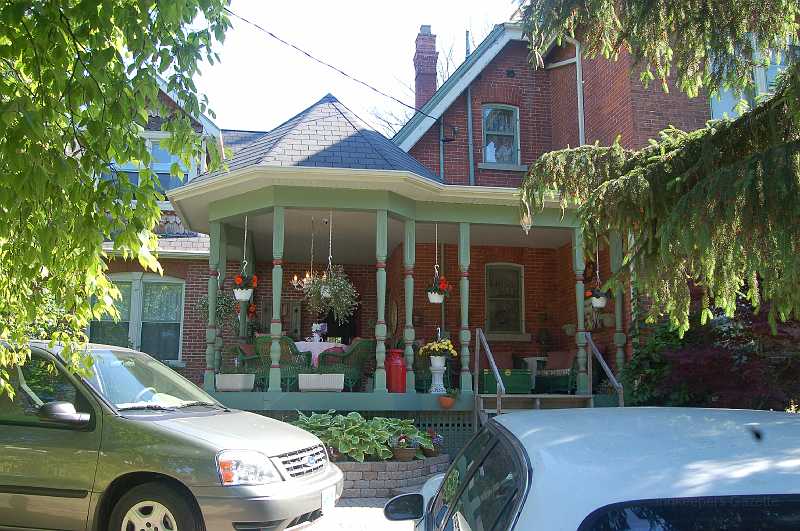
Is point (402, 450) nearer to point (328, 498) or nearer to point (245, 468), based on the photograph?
point (328, 498)

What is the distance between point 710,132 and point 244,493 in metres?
4.61

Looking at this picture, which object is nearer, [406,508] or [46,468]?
[406,508]

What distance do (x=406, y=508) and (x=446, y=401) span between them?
21.9 ft

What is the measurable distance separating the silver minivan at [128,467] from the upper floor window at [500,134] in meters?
10.4

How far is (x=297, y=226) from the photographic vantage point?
1196cm

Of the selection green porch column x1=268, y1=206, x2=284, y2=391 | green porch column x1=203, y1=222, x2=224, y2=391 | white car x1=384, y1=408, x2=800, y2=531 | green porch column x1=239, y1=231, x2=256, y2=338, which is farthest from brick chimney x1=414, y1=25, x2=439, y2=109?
white car x1=384, y1=408, x2=800, y2=531

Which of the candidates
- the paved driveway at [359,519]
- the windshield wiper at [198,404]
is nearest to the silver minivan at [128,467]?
the windshield wiper at [198,404]

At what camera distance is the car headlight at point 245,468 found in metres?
4.80

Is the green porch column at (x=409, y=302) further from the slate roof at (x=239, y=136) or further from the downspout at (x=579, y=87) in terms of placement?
the slate roof at (x=239, y=136)

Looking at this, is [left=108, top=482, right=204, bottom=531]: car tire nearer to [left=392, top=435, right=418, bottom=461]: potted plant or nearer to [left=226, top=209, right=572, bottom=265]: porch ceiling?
[left=392, top=435, right=418, bottom=461]: potted plant

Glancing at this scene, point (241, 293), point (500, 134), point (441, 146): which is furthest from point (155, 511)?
point (500, 134)

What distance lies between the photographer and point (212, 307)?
10.5 metres

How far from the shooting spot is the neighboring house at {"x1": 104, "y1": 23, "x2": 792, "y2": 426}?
33.0 ft

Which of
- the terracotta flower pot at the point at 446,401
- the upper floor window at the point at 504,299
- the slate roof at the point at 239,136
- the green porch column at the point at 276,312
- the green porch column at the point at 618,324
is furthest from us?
the slate roof at the point at 239,136
